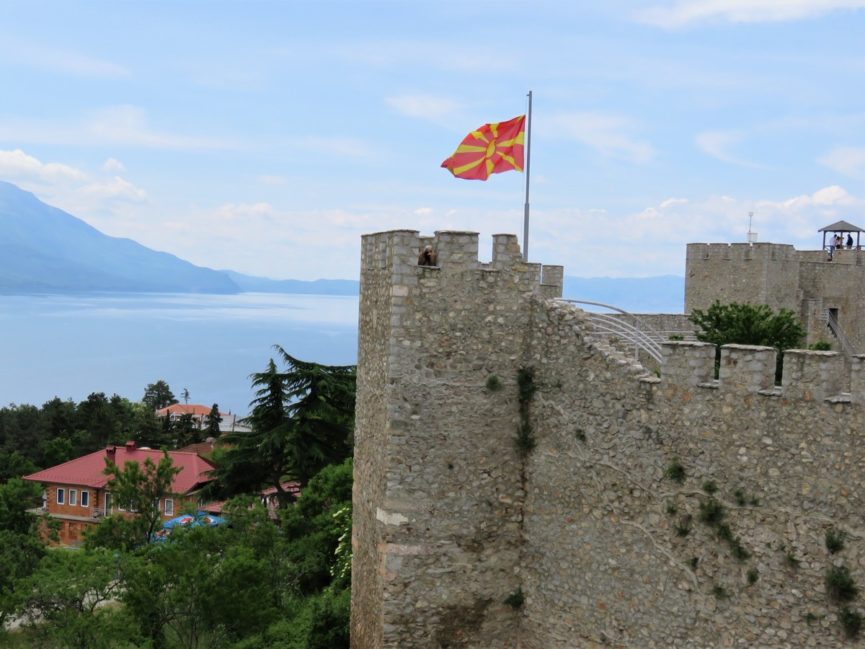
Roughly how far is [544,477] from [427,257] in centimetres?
351

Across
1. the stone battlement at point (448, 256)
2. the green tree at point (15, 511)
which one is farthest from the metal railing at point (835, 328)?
the green tree at point (15, 511)

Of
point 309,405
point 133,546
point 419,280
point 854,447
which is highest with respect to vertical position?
point 419,280

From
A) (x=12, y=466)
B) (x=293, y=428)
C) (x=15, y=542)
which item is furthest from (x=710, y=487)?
(x=12, y=466)

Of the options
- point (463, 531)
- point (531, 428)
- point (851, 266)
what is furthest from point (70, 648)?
point (851, 266)

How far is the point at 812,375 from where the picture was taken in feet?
36.4

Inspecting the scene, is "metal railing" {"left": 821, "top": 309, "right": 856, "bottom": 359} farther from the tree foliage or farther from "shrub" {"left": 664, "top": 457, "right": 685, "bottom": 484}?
"shrub" {"left": 664, "top": 457, "right": 685, "bottom": 484}

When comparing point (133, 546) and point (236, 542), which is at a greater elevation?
point (236, 542)

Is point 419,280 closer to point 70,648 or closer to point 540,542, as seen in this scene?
point 540,542

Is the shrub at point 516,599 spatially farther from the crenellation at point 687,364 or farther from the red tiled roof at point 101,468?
the red tiled roof at point 101,468

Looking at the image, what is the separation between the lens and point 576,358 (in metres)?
13.6

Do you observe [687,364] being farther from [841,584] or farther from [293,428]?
[293,428]

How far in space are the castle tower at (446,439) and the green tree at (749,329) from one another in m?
7.16

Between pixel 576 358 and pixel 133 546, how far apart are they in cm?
2083

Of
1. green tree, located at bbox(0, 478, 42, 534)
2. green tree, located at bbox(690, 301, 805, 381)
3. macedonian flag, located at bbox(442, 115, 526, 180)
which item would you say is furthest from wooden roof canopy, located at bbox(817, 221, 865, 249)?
green tree, located at bbox(0, 478, 42, 534)
